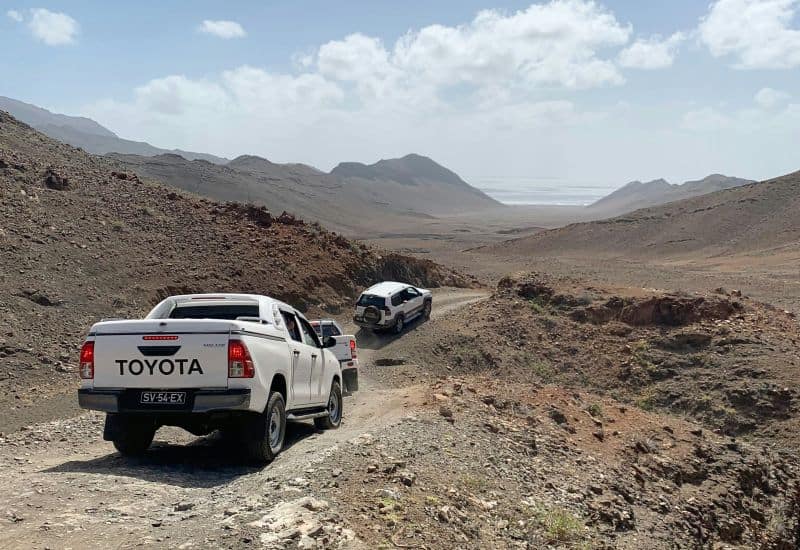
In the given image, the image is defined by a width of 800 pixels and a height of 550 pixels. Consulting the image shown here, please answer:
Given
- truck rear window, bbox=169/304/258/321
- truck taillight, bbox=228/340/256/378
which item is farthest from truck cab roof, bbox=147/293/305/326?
truck taillight, bbox=228/340/256/378

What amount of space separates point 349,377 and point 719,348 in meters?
11.0

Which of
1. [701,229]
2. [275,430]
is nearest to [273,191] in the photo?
[701,229]

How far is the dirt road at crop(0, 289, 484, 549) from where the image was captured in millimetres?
5797

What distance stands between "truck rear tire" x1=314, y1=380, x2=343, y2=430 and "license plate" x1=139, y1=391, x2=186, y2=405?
11.2 ft

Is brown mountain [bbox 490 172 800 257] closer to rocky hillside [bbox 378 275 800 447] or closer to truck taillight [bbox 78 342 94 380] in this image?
rocky hillside [bbox 378 275 800 447]

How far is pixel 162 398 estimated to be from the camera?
7934 mm

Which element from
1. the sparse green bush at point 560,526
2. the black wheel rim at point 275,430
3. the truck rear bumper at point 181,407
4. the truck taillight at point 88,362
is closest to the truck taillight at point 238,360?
the truck rear bumper at point 181,407

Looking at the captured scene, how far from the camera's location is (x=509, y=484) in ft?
30.1

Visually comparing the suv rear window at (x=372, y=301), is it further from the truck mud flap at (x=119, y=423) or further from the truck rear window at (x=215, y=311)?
the truck mud flap at (x=119, y=423)

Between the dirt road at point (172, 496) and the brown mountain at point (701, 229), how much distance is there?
69265 millimetres

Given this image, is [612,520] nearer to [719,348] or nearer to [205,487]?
[205,487]

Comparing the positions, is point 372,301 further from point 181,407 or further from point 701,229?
point 701,229

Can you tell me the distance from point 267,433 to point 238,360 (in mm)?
981

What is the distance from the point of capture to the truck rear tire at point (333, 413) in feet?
36.6
